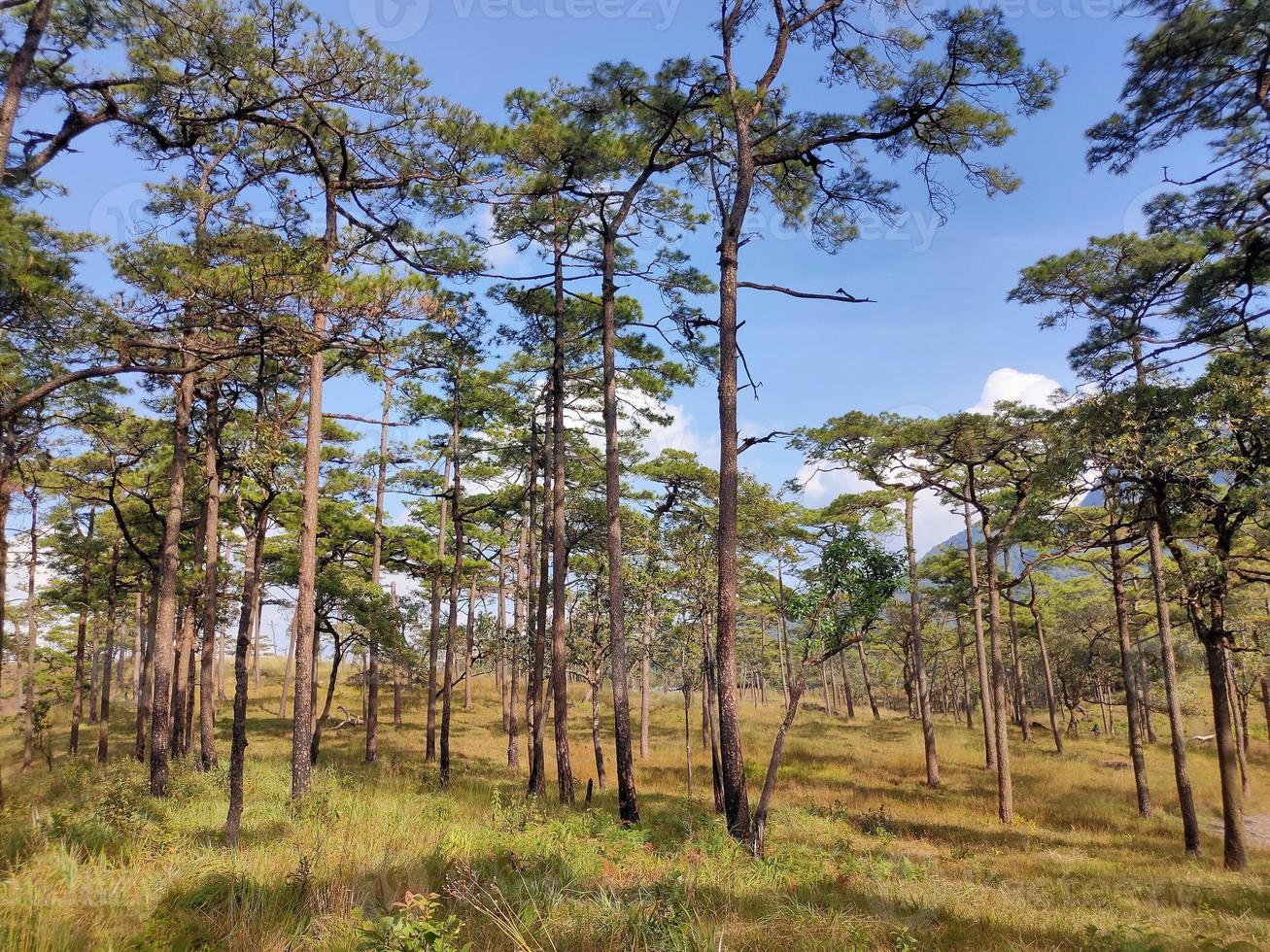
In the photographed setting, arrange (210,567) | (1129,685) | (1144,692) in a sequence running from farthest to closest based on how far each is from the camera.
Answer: (1144,692) → (1129,685) → (210,567)

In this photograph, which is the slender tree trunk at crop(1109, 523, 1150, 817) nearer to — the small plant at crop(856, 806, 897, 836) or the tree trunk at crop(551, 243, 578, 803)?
the small plant at crop(856, 806, 897, 836)

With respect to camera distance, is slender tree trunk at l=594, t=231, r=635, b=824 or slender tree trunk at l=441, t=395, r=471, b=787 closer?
slender tree trunk at l=594, t=231, r=635, b=824

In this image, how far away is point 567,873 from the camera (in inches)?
254

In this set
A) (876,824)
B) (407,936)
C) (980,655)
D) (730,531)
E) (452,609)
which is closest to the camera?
(407,936)

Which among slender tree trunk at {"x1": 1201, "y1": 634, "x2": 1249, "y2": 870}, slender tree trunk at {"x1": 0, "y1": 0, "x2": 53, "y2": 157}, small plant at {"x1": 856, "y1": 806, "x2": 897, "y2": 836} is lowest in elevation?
small plant at {"x1": 856, "y1": 806, "x2": 897, "y2": 836}

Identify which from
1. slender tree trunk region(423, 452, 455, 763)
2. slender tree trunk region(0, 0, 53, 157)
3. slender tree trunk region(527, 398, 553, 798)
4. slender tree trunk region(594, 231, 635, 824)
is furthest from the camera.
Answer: slender tree trunk region(423, 452, 455, 763)

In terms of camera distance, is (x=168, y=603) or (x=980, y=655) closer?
(x=168, y=603)

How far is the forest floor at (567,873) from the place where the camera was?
15.3ft

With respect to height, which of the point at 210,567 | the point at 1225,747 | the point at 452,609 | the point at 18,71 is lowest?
the point at 1225,747

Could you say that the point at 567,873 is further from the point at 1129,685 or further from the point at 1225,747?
the point at 1129,685

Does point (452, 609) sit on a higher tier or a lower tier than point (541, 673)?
higher

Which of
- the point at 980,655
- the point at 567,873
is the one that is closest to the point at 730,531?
the point at 567,873

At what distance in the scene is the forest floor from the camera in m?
4.67

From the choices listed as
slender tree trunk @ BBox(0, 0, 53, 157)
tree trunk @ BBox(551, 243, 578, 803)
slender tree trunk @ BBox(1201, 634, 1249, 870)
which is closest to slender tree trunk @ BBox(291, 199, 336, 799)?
slender tree trunk @ BBox(0, 0, 53, 157)
